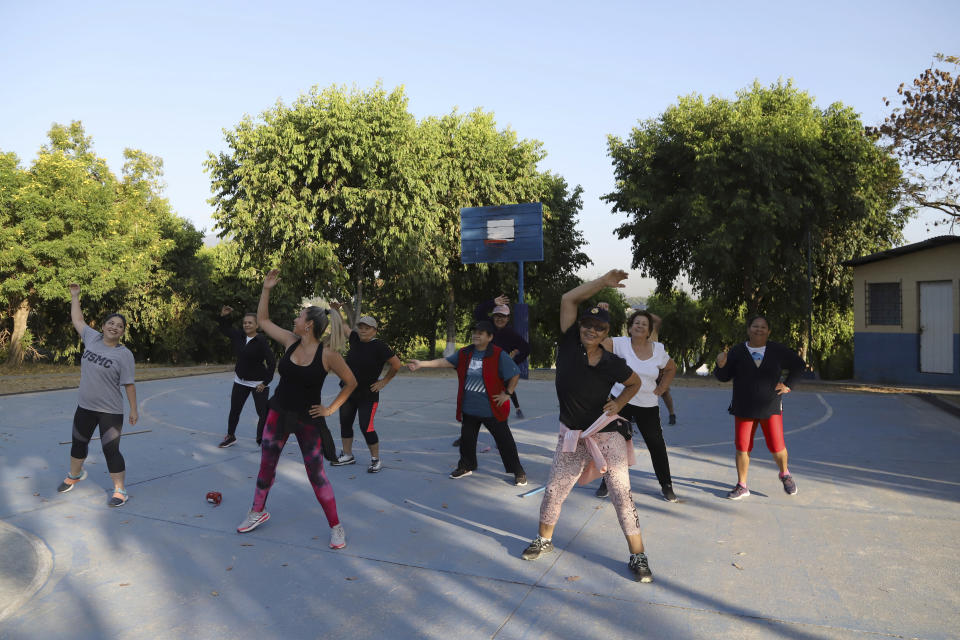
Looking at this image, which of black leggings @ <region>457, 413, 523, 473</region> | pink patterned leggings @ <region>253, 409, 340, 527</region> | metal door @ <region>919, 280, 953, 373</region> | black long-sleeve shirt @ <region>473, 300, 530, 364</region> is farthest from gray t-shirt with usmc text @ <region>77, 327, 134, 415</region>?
metal door @ <region>919, 280, 953, 373</region>

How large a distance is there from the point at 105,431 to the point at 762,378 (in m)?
6.21

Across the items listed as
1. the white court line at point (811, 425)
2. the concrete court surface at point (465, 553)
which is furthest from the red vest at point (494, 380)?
the white court line at point (811, 425)

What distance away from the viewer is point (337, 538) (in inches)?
203

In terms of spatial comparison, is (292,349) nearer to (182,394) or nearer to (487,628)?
(487,628)

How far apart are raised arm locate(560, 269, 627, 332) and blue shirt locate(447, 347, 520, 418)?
2401mm

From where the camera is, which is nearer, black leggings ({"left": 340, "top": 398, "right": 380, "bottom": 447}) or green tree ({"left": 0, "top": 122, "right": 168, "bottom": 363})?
black leggings ({"left": 340, "top": 398, "right": 380, "bottom": 447})

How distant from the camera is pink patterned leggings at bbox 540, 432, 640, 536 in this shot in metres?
4.59

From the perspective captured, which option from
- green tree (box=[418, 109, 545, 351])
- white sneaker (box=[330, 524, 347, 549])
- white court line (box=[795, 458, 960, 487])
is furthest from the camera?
green tree (box=[418, 109, 545, 351])

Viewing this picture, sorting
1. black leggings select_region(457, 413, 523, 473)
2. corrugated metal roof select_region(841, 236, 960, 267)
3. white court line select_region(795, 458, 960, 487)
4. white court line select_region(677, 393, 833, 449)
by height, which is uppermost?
corrugated metal roof select_region(841, 236, 960, 267)

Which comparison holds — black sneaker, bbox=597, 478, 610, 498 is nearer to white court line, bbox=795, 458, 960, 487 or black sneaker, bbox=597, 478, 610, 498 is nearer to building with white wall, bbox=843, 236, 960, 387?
white court line, bbox=795, 458, 960, 487

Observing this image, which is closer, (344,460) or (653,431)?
(653,431)

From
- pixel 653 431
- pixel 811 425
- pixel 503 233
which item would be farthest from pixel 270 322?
pixel 503 233

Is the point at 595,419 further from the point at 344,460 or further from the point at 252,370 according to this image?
the point at 252,370

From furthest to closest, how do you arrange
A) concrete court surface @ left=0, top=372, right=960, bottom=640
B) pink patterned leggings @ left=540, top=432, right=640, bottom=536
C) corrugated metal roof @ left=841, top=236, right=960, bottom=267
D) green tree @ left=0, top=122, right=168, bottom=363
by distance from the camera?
green tree @ left=0, top=122, right=168, bottom=363, corrugated metal roof @ left=841, top=236, right=960, bottom=267, pink patterned leggings @ left=540, top=432, right=640, bottom=536, concrete court surface @ left=0, top=372, right=960, bottom=640
